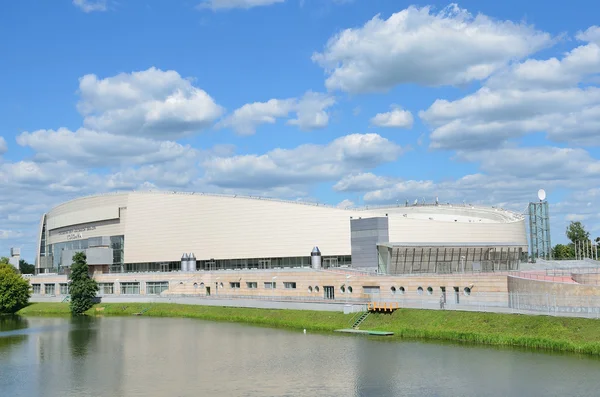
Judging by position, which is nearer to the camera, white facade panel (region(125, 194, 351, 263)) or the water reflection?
the water reflection

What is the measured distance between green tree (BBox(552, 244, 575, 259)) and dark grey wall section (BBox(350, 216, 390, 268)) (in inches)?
2886

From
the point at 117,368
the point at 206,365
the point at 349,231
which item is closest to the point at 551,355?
the point at 206,365

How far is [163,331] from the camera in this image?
71.4m

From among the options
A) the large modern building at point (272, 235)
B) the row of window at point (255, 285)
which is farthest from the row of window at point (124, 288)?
the row of window at point (255, 285)

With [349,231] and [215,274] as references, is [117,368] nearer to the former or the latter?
[215,274]

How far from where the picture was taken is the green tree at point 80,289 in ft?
332

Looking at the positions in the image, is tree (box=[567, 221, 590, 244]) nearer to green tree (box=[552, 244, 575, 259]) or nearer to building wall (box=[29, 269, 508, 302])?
green tree (box=[552, 244, 575, 259])

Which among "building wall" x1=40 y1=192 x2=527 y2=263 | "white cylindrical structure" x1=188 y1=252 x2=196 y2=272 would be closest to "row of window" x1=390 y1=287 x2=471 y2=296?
"building wall" x1=40 y1=192 x2=527 y2=263

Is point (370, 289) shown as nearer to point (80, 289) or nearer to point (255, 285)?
point (255, 285)

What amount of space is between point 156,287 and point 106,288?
1421cm

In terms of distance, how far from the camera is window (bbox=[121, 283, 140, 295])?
114m

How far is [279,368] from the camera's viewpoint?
45906 millimetres

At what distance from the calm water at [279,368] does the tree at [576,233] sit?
116 meters

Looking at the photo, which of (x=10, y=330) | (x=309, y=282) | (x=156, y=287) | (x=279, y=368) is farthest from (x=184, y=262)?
(x=279, y=368)
